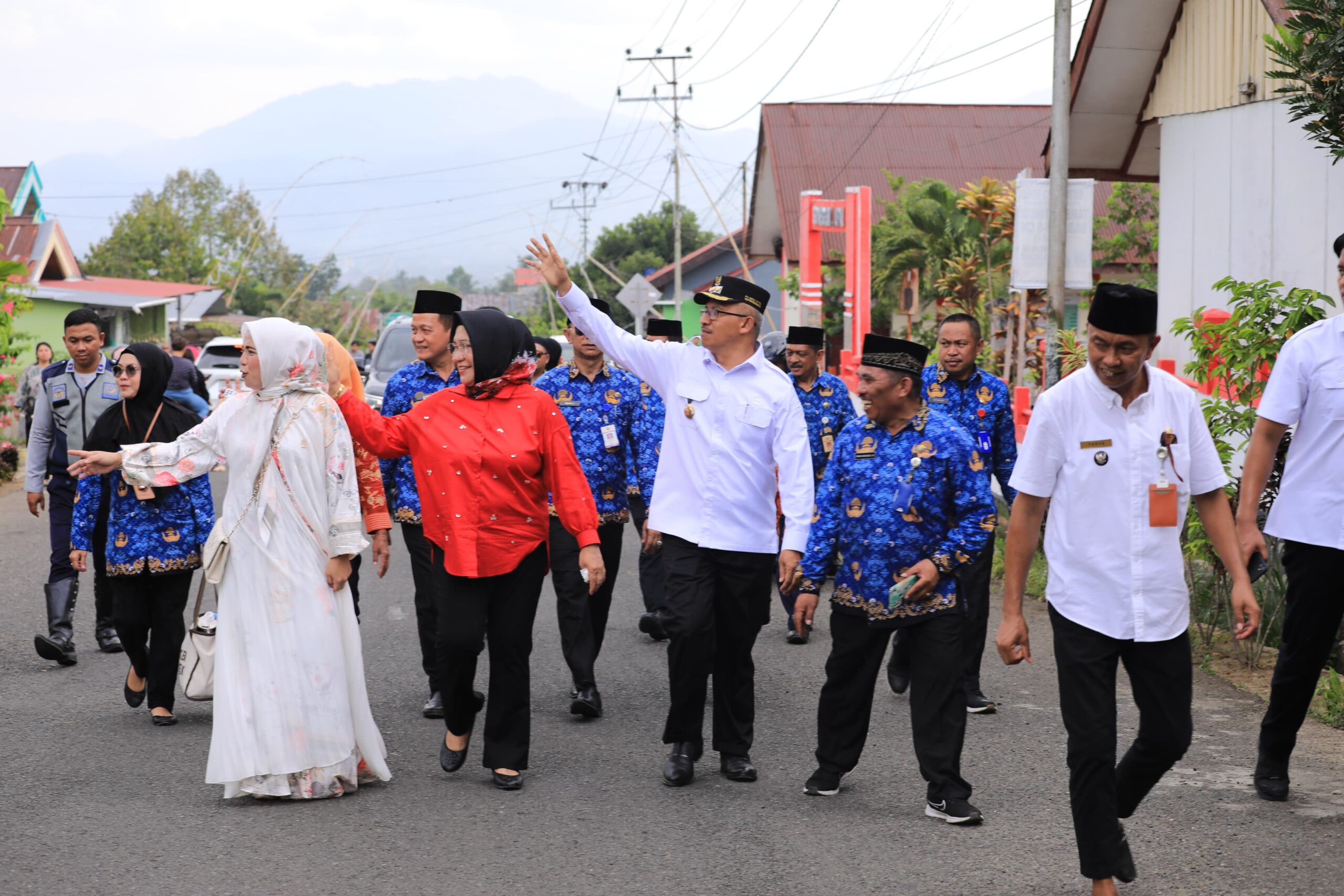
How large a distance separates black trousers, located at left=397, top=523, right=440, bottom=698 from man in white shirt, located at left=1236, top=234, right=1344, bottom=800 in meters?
4.01

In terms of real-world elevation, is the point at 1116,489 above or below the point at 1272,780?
above

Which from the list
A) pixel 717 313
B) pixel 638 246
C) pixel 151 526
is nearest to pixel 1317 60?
pixel 717 313

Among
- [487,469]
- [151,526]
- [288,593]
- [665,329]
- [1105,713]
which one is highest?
[665,329]

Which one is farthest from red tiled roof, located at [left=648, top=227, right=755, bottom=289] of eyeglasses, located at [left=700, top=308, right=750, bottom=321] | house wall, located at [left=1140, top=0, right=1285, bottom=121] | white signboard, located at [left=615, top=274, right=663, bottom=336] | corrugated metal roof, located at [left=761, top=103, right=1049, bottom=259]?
eyeglasses, located at [left=700, top=308, right=750, bottom=321]

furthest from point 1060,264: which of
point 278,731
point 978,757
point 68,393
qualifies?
point 278,731

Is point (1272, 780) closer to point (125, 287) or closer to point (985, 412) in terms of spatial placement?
point (985, 412)

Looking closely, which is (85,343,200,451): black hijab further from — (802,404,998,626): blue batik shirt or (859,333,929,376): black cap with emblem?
(859,333,929,376): black cap with emblem

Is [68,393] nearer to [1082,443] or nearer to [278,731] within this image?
[278,731]

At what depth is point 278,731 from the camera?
5.84m

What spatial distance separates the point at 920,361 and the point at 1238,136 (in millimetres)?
7914

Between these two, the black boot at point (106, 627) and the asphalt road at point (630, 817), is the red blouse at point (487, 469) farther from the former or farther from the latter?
the black boot at point (106, 627)

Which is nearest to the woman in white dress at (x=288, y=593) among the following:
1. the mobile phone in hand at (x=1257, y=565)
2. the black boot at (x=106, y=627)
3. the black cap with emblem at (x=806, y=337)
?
the black boot at (x=106, y=627)

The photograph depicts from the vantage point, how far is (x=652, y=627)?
30.5 feet

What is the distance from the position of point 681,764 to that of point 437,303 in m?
2.51
